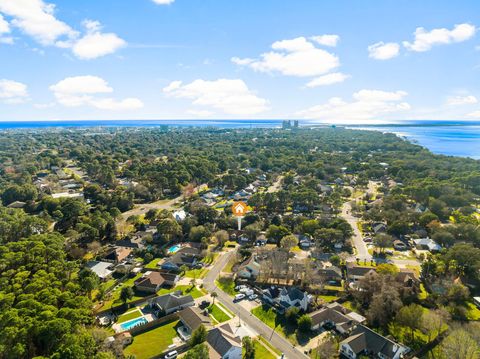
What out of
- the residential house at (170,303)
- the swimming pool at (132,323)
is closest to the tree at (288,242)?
the residential house at (170,303)

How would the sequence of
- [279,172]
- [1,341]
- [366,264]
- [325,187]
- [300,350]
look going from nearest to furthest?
[1,341] < [300,350] < [366,264] < [325,187] < [279,172]

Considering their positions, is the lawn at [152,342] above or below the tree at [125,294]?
below

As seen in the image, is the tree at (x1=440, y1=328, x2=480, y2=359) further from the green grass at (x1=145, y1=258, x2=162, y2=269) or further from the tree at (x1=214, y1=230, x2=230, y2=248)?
the green grass at (x1=145, y1=258, x2=162, y2=269)

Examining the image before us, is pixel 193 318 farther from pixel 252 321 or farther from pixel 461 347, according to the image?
pixel 461 347

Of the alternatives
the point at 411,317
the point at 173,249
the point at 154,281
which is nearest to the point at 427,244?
the point at 411,317

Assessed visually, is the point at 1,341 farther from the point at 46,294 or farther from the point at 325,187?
the point at 325,187

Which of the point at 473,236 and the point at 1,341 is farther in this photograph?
the point at 473,236

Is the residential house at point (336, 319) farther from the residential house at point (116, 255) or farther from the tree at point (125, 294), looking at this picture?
the residential house at point (116, 255)

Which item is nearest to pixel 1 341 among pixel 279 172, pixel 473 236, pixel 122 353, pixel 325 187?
pixel 122 353
